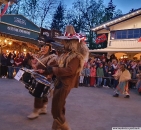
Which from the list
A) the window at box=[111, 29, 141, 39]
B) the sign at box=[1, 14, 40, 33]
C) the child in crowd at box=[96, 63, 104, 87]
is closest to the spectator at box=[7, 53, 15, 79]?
the sign at box=[1, 14, 40, 33]

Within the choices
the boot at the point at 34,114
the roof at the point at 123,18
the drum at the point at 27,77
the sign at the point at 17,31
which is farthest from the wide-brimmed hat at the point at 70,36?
the roof at the point at 123,18

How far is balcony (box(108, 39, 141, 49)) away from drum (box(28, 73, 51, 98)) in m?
16.4

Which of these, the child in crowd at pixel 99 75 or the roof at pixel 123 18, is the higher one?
the roof at pixel 123 18

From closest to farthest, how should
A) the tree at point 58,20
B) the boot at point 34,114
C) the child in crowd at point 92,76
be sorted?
the boot at point 34,114 < the child in crowd at point 92,76 < the tree at point 58,20

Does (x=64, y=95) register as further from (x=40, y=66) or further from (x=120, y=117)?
(x=120, y=117)

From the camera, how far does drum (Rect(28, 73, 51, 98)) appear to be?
461 centimetres

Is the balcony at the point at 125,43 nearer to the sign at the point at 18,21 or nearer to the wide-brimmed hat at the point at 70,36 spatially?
the sign at the point at 18,21

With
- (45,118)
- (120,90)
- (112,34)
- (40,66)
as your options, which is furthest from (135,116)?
(112,34)

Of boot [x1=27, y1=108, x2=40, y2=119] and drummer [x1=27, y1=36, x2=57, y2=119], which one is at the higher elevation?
drummer [x1=27, y1=36, x2=57, y2=119]

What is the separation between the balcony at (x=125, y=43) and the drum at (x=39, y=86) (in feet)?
53.8

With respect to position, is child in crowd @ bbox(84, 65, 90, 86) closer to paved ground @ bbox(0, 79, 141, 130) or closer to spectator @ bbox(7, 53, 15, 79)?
spectator @ bbox(7, 53, 15, 79)

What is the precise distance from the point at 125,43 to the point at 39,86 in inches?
679

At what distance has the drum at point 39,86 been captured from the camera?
181 inches

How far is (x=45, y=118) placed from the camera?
16.5 feet
